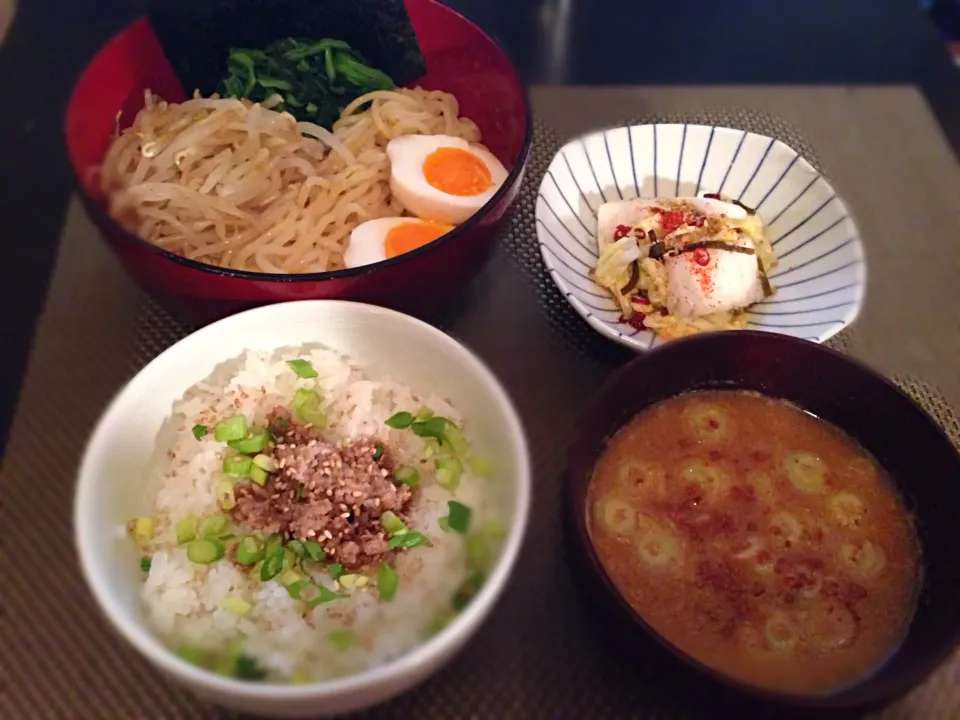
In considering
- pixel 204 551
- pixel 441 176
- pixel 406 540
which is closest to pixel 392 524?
pixel 406 540

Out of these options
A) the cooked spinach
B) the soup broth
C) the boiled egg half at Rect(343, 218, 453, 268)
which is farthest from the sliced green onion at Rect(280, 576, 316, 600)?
the cooked spinach

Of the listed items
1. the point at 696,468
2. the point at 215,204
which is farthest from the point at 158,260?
the point at 696,468

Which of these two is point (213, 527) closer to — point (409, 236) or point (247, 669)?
point (247, 669)

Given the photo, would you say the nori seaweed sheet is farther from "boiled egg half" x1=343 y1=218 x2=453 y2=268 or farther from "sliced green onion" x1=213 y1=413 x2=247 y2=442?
"sliced green onion" x1=213 y1=413 x2=247 y2=442

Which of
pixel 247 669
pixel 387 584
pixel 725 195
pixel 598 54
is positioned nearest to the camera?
pixel 247 669

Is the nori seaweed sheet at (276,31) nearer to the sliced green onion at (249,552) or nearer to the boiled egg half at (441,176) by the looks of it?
the boiled egg half at (441,176)

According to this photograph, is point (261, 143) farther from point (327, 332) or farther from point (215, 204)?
point (327, 332)
